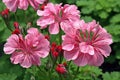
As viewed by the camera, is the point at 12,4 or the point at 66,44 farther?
the point at 12,4

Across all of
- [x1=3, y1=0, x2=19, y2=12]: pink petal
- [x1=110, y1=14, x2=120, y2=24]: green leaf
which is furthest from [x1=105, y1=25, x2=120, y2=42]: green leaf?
[x1=3, y1=0, x2=19, y2=12]: pink petal

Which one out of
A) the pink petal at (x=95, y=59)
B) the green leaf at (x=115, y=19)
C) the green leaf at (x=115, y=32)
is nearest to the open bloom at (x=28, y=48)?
the pink petal at (x=95, y=59)

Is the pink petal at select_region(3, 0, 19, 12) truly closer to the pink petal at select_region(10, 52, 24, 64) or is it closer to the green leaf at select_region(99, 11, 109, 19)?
the pink petal at select_region(10, 52, 24, 64)

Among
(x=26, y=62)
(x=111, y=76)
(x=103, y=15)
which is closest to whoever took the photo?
(x=26, y=62)

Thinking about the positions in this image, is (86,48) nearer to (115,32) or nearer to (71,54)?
(71,54)

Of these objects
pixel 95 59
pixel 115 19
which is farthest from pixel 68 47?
pixel 115 19

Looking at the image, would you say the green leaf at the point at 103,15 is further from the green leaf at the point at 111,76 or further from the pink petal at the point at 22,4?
the pink petal at the point at 22,4
